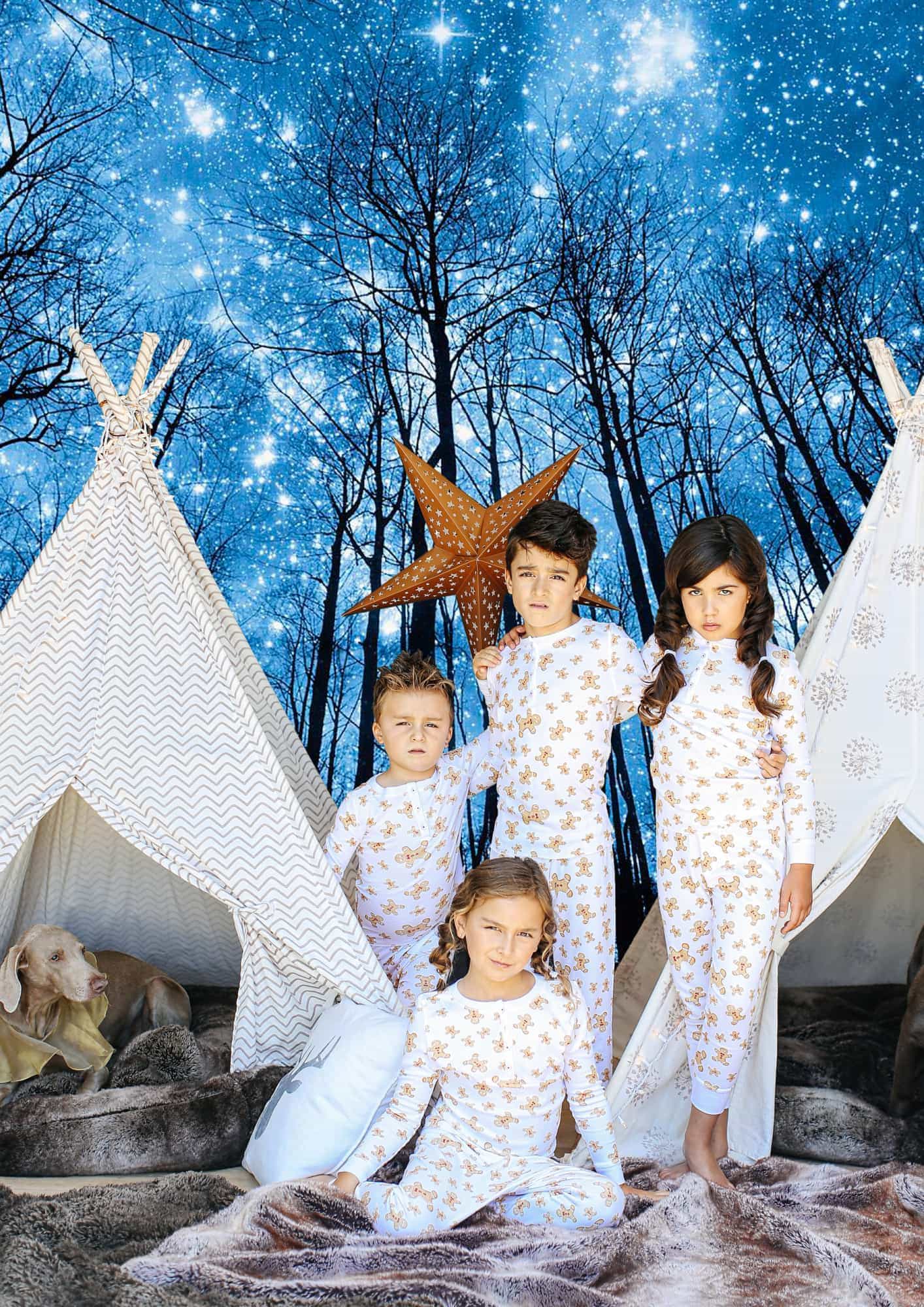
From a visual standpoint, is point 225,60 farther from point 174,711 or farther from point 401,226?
point 174,711

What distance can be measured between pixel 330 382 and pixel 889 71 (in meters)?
2.59

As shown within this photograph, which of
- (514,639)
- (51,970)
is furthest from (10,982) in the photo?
(514,639)

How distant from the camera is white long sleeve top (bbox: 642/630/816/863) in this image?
2.31 m

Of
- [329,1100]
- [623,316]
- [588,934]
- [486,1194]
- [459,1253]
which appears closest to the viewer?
[459,1253]

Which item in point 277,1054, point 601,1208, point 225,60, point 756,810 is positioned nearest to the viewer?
point 601,1208


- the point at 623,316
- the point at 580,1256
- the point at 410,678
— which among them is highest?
the point at 623,316

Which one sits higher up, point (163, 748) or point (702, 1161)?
point (163, 748)

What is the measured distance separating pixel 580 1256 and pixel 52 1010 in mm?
1489

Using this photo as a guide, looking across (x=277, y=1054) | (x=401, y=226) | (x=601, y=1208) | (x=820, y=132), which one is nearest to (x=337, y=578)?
(x=401, y=226)

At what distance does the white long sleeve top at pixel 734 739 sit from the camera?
7.59 feet

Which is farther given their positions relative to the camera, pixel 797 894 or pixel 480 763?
pixel 480 763

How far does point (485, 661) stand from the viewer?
268 centimetres

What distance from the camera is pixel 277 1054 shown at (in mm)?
2498

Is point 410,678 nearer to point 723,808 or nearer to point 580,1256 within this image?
point 723,808
